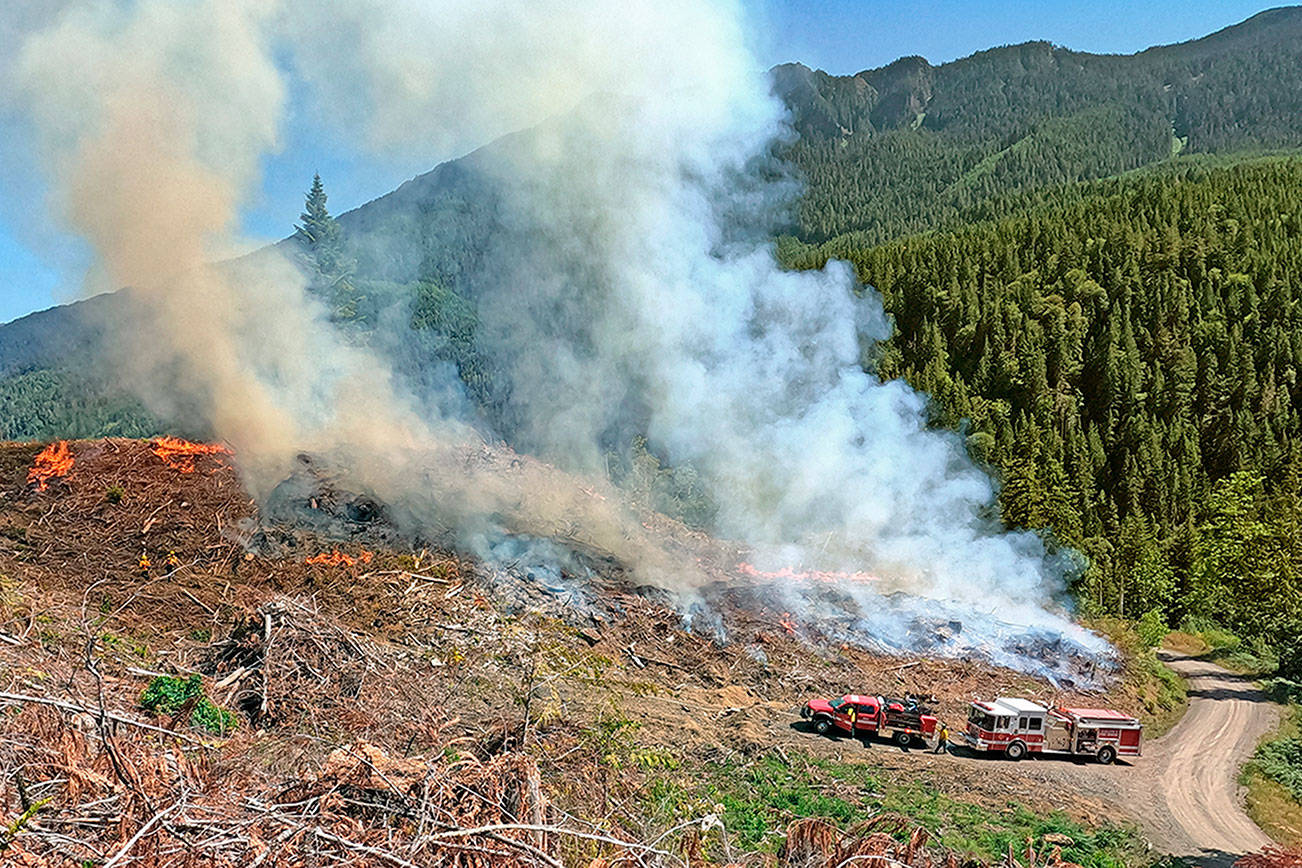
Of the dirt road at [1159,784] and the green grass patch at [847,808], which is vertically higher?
the green grass patch at [847,808]

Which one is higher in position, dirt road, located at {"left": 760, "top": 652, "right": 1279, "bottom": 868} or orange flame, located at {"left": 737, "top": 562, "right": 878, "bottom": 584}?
orange flame, located at {"left": 737, "top": 562, "right": 878, "bottom": 584}

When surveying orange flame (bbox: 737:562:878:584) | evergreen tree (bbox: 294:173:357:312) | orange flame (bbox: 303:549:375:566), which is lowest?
orange flame (bbox: 737:562:878:584)

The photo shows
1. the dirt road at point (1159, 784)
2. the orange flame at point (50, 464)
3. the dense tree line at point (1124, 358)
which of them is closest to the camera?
the dirt road at point (1159, 784)

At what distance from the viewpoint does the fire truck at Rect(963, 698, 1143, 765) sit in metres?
17.8

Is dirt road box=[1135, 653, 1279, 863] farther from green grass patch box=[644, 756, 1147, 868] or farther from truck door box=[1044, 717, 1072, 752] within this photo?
green grass patch box=[644, 756, 1147, 868]

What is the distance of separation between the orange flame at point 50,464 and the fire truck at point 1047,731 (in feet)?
77.2

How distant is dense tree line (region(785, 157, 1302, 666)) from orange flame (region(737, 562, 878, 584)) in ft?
75.2

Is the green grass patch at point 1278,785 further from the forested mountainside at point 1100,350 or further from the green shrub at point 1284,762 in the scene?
the forested mountainside at point 1100,350

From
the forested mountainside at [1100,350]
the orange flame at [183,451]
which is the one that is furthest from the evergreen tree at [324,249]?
the orange flame at [183,451]

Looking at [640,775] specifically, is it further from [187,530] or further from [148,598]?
[187,530]

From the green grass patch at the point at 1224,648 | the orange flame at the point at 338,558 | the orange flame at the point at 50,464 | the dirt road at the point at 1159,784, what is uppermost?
the orange flame at the point at 50,464

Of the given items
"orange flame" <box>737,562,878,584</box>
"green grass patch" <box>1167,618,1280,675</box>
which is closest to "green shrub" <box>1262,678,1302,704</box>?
"green grass patch" <box>1167,618,1280,675</box>

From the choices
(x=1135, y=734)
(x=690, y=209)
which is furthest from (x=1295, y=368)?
(x=1135, y=734)

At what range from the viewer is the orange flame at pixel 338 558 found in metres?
21.0
